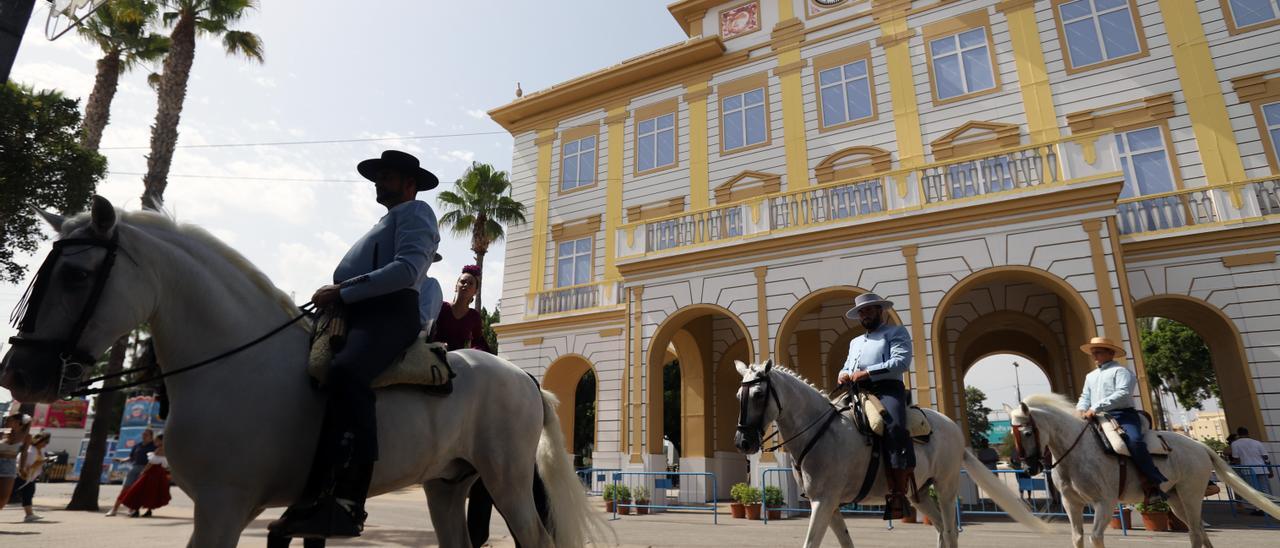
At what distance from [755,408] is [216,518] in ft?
13.4

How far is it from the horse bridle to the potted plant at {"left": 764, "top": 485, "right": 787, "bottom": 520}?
11.3 m

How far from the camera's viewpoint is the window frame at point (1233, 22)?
1483cm

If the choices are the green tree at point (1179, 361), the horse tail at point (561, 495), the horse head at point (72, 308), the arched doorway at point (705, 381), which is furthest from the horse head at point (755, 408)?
the green tree at point (1179, 361)

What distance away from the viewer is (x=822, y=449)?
5.60 metres

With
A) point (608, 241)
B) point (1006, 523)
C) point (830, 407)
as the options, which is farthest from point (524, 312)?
point (830, 407)

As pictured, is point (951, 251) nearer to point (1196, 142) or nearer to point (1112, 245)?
point (1112, 245)

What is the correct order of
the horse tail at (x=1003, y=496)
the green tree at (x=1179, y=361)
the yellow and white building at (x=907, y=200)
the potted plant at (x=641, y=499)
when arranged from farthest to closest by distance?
the green tree at (x=1179, y=361)
the potted plant at (x=641, y=499)
the yellow and white building at (x=907, y=200)
the horse tail at (x=1003, y=496)

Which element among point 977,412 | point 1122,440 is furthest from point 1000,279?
point 977,412

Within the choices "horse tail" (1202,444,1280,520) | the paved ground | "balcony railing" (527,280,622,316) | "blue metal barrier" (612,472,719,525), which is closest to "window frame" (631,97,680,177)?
"balcony railing" (527,280,622,316)

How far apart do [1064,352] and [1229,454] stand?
3474mm

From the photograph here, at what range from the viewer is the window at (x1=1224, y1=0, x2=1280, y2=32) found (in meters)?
14.9

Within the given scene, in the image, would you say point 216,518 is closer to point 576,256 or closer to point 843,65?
point 576,256

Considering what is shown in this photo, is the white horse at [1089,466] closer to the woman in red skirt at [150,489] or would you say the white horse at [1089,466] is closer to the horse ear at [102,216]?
the horse ear at [102,216]

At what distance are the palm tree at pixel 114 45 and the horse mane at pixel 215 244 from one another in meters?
17.0
